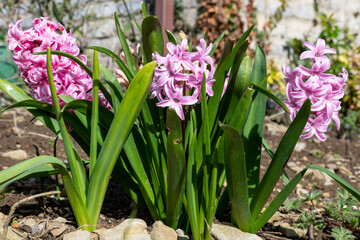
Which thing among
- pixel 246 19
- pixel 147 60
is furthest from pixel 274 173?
pixel 246 19

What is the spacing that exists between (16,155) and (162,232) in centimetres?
140

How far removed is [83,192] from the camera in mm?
1588

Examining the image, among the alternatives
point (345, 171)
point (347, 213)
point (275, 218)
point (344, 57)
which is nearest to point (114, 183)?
point (275, 218)

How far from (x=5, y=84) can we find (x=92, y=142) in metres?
0.43

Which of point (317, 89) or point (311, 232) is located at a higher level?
point (317, 89)

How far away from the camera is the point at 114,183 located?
2.27m

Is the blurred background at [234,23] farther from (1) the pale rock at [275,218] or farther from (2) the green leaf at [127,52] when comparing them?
(2) the green leaf at [127,52]

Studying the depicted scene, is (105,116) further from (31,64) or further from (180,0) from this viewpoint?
(180,0)

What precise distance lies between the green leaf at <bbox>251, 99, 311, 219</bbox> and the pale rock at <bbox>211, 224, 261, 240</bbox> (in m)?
0.07

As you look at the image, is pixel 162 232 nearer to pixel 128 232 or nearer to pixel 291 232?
pixel 128 232

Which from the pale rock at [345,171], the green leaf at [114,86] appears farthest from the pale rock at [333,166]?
the green leaf at [114,86]

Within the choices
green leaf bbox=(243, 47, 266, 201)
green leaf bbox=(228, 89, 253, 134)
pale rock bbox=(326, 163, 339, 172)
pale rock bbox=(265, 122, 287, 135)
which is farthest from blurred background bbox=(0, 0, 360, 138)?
green leaf bbox=(228, 89, 253, 134)

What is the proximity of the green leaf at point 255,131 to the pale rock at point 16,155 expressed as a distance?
4.88 feet

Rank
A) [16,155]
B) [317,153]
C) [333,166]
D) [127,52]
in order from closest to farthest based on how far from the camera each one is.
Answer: [127,52] < [16,155] < [333,166] < [317,153]
